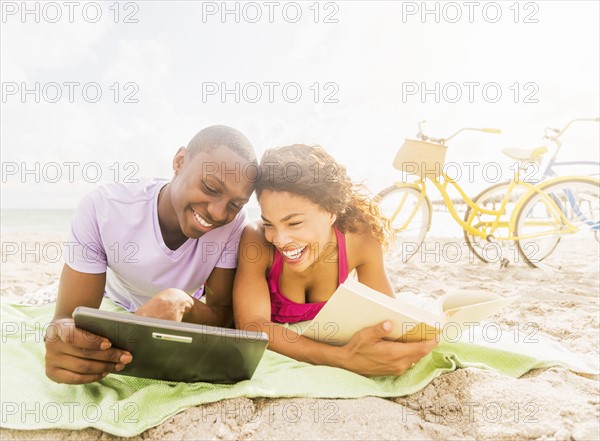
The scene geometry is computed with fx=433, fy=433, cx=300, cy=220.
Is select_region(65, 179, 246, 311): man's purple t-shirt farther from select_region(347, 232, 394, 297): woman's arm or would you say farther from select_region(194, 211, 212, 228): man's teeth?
select_region(347, 232, 394, 297): woman's arm

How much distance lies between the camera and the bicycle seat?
489 cm

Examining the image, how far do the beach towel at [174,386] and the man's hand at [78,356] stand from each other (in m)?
0.10

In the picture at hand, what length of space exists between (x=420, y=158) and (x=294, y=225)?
327cm

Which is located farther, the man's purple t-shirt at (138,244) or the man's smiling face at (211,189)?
the man's purple t-shirt at (138,244)

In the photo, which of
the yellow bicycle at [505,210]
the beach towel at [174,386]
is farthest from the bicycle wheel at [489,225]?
the beach towel at [174,386]

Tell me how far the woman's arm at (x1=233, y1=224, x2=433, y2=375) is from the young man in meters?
0.15

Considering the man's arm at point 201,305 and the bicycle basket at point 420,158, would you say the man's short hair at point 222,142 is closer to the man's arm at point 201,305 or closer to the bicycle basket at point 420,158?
the man's arm at point 201,305

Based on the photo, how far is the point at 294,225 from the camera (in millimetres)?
1879

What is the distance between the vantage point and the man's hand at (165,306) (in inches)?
59.4

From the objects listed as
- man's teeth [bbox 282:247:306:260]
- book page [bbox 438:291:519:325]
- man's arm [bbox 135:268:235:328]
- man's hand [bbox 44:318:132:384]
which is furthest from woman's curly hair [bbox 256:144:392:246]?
man's hand [bbox 44:318:132:384]

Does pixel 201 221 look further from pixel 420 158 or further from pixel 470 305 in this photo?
pixel 420 158

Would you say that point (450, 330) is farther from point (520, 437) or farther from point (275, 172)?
point (275, 172)

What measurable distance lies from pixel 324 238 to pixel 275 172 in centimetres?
41

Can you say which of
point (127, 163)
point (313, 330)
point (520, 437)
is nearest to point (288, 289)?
point (313, 330)
